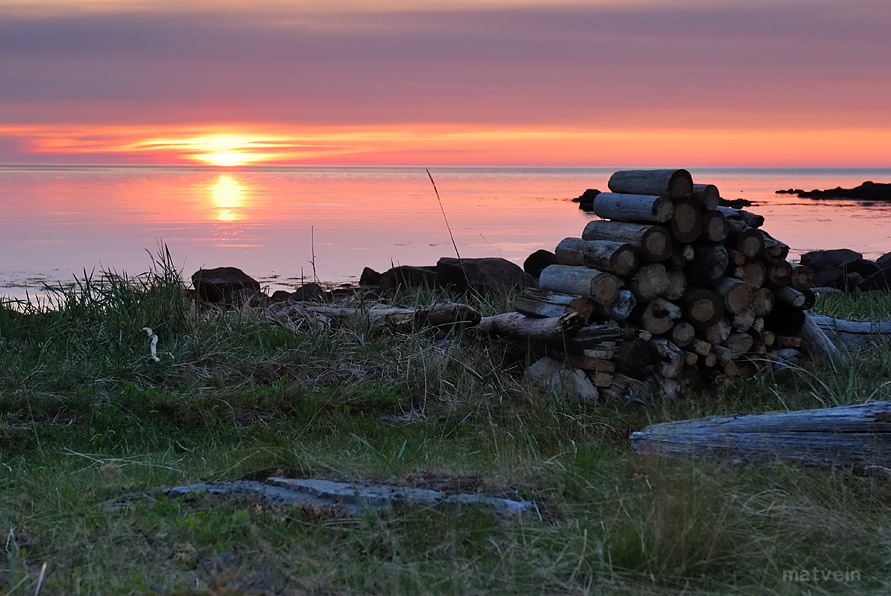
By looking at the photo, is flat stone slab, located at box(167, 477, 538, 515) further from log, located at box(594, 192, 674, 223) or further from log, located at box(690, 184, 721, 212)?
log, located at box(690, 184, 721, 212)

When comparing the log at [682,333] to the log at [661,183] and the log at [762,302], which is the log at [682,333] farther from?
the log at [661,183]

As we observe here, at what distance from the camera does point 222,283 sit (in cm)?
1246

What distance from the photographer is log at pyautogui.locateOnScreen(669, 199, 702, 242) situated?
25.7 ft

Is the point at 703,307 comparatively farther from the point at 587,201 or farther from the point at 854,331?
the point at 587,201

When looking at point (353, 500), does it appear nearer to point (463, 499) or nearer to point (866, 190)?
point (463, 499)

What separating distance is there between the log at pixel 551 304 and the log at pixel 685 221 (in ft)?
3.32

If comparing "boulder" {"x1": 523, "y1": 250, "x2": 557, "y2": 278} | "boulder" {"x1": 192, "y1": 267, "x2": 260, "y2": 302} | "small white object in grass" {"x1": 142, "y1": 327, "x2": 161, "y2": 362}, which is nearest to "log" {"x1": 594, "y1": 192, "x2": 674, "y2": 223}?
"small white object in grass" {"x1": 142, "y1": 327, "x2": 161, "y2": 362}

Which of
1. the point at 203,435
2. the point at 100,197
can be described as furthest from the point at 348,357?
the point at 100,197

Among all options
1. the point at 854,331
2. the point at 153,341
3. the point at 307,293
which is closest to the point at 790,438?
the point at 854,331

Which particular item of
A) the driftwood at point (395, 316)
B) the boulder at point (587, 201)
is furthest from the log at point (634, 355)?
the boulder at point (587, 201)

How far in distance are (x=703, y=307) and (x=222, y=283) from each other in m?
7.28

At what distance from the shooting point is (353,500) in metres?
4.37

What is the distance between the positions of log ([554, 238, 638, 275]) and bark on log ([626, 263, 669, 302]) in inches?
4.1

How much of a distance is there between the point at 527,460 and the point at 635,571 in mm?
1636
